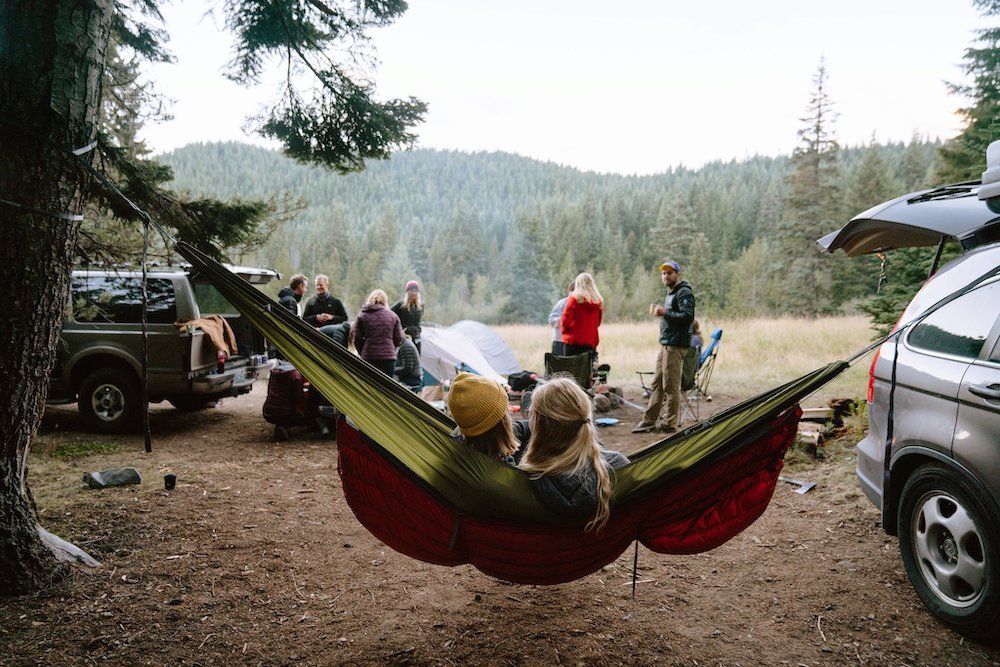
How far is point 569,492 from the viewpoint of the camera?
6.33 feet

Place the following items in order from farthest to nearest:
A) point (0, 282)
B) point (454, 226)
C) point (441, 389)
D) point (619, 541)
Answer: point (454, 226), point (441, 389), point (0, 282), point (619, 541)

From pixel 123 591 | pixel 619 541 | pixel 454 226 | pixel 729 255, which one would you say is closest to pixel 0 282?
pixel 123 591

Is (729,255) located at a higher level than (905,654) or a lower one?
higher

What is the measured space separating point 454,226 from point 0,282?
169 ft

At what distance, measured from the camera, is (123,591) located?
2488 millimetres

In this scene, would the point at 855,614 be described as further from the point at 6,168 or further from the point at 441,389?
the point at 441,389

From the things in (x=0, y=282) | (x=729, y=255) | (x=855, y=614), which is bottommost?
(x=855, y=614)

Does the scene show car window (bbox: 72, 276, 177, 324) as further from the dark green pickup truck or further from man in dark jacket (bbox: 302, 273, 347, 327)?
man in dark jacket (bbox: 302, 273, 347, 327)

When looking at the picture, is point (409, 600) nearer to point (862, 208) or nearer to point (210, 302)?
point (210, 302)

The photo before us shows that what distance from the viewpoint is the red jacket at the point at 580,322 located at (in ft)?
19.7

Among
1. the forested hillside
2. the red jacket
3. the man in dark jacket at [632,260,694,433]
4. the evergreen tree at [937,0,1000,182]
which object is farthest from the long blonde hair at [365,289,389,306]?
the forested hillside

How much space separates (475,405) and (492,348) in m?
7.70

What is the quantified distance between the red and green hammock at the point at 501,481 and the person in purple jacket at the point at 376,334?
11.3 feet

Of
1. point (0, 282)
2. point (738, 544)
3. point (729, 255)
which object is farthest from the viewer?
point (729, 255)
